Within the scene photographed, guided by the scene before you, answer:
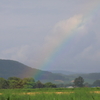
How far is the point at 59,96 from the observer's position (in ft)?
42.0

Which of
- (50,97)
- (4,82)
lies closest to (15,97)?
(50,97)

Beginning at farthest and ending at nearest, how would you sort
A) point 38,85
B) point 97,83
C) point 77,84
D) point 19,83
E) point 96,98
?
1. point 97,83
2. point 77,84
3. point 38,85
4. point 19,83
5. point 96,98

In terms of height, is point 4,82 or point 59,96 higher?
point 4,82

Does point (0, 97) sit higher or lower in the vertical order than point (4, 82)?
lower

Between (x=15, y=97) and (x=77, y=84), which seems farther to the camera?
(x=77, y=84)

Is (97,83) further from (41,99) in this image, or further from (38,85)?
(41,99)

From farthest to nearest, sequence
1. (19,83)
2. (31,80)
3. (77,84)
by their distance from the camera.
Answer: (77,84) → (31,80) → (19,83)

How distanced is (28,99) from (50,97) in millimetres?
1009

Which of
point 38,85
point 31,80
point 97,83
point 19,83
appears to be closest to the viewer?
point 19,83

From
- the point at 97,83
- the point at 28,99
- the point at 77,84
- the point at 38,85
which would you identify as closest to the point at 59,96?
the point at 28,99

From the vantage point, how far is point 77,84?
89.8 meters

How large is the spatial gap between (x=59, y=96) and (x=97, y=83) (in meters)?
→ 143

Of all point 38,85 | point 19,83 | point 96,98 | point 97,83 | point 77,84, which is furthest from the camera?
point 97,83

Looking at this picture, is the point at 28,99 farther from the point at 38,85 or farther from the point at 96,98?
the point at 38,85
